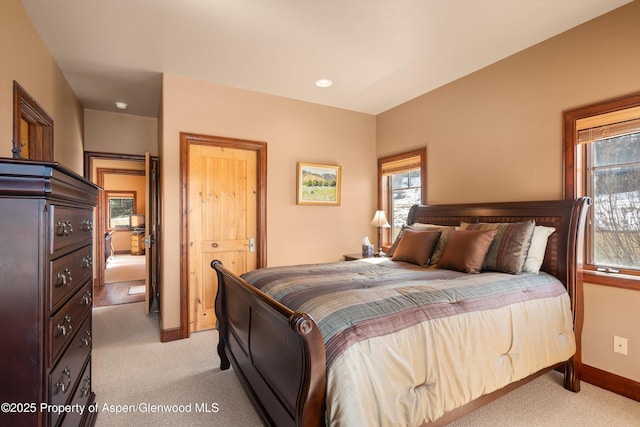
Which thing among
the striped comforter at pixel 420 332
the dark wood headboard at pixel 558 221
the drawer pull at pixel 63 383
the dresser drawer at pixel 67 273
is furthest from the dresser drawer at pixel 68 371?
the dark wood headboard at pixel 558 221

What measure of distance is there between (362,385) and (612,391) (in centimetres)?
233

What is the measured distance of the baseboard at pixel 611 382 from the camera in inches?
86.9

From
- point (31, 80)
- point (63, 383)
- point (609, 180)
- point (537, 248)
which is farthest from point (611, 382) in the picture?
point (31, 80)

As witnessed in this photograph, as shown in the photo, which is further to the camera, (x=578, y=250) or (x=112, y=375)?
(x=112, y=375)

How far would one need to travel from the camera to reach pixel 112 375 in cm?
256

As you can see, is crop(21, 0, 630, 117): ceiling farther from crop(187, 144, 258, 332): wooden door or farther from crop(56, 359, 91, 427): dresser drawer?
crop(56, 359, 91, 427): dresser drawer

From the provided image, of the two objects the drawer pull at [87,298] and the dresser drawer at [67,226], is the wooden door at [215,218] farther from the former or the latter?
the dresser drawer at [67,226]

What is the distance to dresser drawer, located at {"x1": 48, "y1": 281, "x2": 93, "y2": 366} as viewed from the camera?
1.23m

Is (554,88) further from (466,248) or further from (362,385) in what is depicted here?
(362,385)

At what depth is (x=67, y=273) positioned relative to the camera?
1.41 meters

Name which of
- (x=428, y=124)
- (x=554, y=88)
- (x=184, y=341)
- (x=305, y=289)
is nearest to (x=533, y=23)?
(x=554, y=88)

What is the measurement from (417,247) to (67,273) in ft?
8.34

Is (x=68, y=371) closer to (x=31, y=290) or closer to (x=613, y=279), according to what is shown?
(x=31, y=290)

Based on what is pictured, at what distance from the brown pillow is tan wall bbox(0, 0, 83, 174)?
10.3 ft
